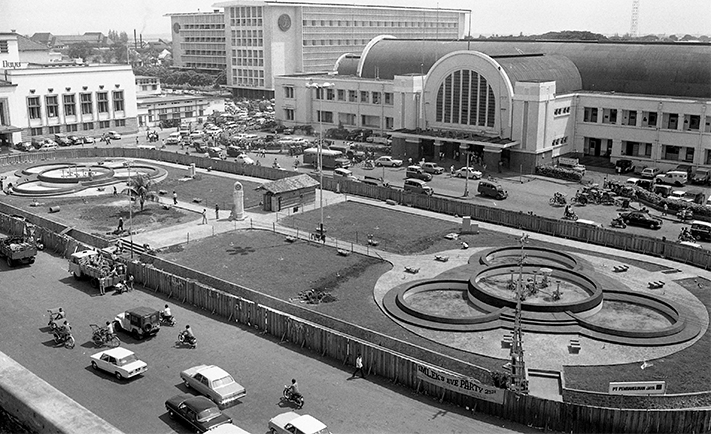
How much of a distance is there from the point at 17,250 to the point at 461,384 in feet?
113

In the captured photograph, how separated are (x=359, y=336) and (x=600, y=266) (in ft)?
70.5

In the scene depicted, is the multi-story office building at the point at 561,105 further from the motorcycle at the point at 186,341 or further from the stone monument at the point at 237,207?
the motorcycle at the point at 186,341

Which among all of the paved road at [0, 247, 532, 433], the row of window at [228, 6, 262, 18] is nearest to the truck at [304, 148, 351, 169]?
the paved road at [0, 247, 532, 433]

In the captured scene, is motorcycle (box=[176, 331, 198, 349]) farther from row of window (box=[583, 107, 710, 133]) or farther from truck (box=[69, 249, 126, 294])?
row of window (box=[583, 107, 710, 133])

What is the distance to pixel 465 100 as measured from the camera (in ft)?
291

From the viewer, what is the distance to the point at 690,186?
76.1 meters

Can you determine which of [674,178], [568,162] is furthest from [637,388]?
[568,162]

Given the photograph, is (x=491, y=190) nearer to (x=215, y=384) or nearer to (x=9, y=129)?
(x=215, y=384)

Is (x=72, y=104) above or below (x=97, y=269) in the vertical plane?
above

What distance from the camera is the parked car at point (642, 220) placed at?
6047cm

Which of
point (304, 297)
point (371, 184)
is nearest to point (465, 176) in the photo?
point (371, 184)

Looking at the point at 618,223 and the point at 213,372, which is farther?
the point at 618,223

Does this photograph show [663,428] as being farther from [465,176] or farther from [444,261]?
[465,176]

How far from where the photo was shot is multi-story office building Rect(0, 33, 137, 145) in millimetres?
104125
